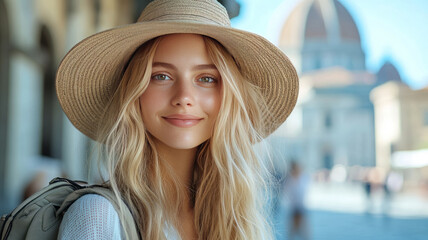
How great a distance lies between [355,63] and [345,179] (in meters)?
35.0

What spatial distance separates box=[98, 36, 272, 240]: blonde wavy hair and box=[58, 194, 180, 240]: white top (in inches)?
8.5

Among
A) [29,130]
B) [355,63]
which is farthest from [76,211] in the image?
[355,63]

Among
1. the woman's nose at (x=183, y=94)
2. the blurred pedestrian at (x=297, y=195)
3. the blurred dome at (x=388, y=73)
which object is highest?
the blurred dome at (x=388, y=73)

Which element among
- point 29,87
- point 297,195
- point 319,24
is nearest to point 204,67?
point 29,87

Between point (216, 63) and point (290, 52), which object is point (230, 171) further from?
point (290, 52)

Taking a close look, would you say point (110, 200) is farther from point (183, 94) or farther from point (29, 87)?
point (29, 87)

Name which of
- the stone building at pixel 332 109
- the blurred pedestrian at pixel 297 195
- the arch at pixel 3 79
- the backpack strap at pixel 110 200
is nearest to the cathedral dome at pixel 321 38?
the stone building at pixel 332 109

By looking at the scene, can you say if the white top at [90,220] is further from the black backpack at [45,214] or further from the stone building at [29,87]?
the stone building at [29,87]

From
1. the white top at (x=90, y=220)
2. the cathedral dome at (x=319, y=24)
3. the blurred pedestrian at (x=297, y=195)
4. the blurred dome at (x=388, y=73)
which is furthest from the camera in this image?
the blurred dome at (x=388, y=73)

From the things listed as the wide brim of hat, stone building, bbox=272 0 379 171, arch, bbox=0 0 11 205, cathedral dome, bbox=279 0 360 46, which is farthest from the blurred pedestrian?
cathedral dome, bbox=279 0 360 46

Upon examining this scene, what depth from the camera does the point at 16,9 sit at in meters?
6.68

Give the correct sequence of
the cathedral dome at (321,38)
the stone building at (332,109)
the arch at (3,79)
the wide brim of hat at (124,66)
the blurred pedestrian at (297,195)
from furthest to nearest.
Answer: the cathedral dome at (321,38)
the stone building at (332,109)
the blurred pedestrian at (297,195)
the arch at (3,79)
the wide brim of hat at (124,66)

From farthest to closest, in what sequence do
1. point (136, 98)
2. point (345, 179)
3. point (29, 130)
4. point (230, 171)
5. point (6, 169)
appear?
1. point (345, 179)
2. point (29, 130)
3. point (6, 169)
4. point (230, 171)
5. point (136, 98)

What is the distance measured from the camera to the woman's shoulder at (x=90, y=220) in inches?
50.2
